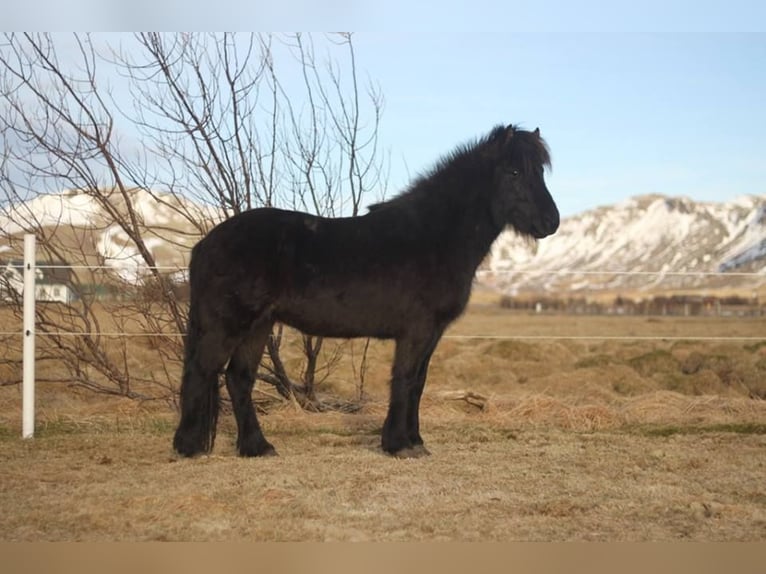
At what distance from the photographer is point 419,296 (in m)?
5.34

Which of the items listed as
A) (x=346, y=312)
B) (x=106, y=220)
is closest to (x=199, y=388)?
(x=346, y=312)

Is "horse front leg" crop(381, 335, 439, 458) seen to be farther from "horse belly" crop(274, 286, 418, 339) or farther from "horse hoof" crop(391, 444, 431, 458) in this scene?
"horse belly" crop(274, 286, 418, 339)

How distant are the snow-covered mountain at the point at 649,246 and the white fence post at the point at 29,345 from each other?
82.0m

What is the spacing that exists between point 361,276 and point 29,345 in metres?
3.13

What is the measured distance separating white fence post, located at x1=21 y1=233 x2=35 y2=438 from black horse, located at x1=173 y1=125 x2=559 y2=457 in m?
1.84

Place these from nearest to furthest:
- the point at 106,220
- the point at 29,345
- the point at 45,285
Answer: the point at 29,345, the point at 106,220, the point at 45,285

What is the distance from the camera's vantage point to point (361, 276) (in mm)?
5297

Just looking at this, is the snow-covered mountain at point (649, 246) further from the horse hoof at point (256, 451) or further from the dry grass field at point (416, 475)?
the horse hoof at point (256, 451)

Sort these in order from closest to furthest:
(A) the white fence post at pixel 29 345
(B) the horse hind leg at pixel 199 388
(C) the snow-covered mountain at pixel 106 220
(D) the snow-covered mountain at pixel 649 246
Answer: (B) the horse hind leg at pixel 199 388 → (A) the white fence post at pixel 29 345 → (C) the snow-covered mountain at pixel 106 220 → (D) the snow-covered mountain at pixel 649 246

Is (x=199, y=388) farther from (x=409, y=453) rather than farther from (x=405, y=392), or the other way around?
(x=409, y=453)

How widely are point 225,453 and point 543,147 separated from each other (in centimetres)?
326

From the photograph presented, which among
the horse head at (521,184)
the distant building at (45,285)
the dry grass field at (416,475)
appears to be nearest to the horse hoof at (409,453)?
the dry grass field at (416,475)

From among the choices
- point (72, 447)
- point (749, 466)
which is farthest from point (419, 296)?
point (72, 447)

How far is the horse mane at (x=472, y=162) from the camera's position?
5.55 m
